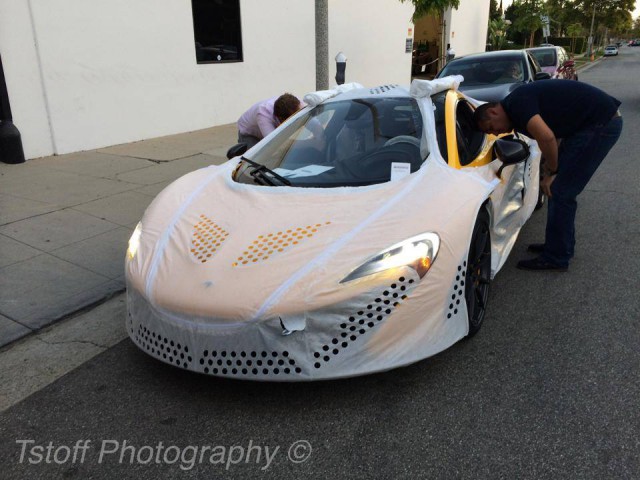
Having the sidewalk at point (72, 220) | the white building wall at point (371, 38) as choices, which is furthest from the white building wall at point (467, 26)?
the sidewalk at point (72, 220)

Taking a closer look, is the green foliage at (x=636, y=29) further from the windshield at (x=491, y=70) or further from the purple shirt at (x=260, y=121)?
the purple shirt at (x=260, y=121)

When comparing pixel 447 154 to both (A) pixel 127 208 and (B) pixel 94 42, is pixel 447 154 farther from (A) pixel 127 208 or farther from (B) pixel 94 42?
(B) pixel 94 42

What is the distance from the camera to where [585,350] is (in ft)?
10.4

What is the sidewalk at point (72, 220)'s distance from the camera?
13.1ft

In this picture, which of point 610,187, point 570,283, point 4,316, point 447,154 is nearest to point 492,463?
point 447,154

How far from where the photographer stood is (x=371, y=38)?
17.8 m

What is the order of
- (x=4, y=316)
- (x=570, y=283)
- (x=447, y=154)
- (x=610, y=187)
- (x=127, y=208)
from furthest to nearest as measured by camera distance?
(x=610, y=187), (x=127, y=208), (x=570, y=283), (x=4, y=316), (x=447, y=154)

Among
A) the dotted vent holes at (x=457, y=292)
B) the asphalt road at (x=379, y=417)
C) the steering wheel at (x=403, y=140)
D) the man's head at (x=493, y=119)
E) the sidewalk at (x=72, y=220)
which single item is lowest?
the sidewalk at (x=72, y=220)

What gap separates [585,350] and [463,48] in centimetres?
2953

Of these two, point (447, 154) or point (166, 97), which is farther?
point (166, 97)

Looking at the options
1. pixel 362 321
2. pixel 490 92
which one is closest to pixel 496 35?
pixel 490 92

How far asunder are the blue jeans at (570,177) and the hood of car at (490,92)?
5118mm

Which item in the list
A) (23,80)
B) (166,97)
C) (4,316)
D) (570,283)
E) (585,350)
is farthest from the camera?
(166,97)

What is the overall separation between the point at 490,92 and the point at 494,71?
1.22 meters
